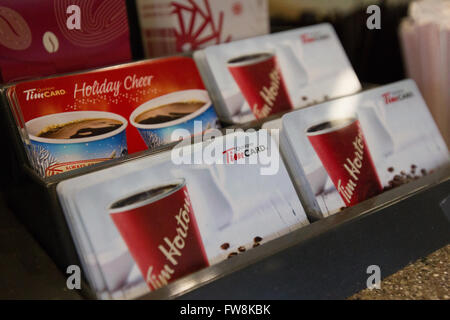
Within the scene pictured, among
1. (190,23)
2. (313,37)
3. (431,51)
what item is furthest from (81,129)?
(431,51)

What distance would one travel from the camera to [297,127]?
0.98 m

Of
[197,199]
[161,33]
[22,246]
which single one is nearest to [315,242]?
[197,199]

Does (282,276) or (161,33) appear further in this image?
(161,33)

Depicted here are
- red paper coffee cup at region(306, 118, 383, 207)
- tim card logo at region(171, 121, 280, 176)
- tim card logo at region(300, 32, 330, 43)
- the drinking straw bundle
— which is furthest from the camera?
the drinking straw bundle

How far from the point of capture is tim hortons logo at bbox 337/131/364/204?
99 cm

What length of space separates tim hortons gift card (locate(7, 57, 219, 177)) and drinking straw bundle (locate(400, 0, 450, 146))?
86 centimetres

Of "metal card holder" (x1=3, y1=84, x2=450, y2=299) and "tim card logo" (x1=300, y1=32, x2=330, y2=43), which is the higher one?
"tim card logo" (x1=300, y1=32, x2=330, y2=43)

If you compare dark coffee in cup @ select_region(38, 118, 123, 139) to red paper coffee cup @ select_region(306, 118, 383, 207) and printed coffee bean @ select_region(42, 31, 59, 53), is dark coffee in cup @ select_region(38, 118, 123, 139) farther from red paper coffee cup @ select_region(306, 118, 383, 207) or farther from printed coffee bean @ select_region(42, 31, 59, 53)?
red paper coffee cup @ select_region(306, 118, 383, 207)

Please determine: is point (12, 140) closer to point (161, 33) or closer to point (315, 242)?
point (161, 33)

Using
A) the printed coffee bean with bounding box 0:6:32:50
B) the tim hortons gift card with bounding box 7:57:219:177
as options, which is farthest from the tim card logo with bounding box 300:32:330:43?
the printed coffee bean with bounding box 0:6:32:50

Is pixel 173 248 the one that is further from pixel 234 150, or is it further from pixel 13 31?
pixel 13 31

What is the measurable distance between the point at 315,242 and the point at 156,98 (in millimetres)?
500

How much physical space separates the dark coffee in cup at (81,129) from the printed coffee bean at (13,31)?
0.20 meters

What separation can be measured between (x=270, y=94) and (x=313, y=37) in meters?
0.27
